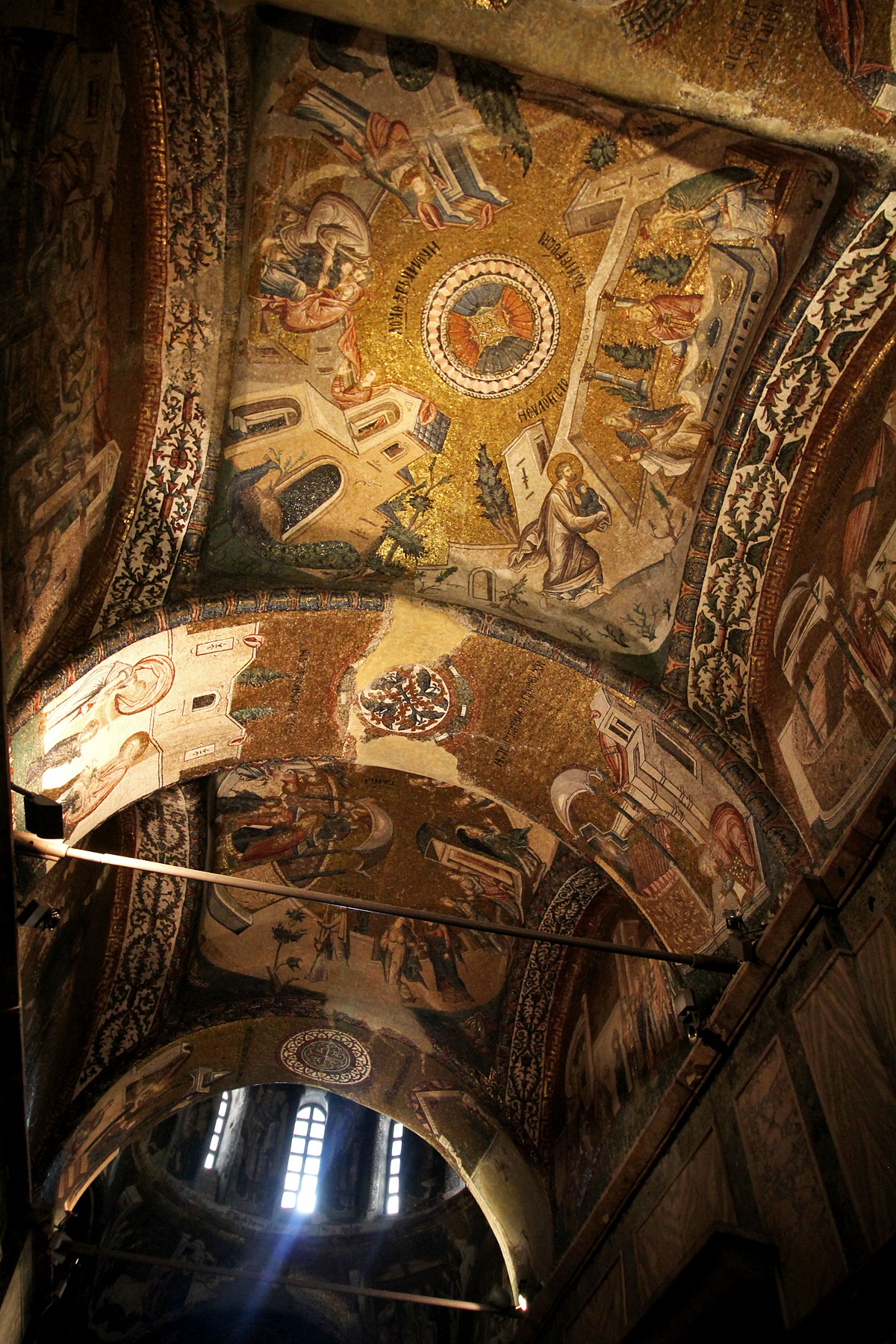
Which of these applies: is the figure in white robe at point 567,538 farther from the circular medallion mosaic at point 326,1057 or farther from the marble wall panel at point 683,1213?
the circular medallion mosaic at point 326,1057

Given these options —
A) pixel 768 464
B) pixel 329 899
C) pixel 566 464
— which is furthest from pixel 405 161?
pixel 329 899

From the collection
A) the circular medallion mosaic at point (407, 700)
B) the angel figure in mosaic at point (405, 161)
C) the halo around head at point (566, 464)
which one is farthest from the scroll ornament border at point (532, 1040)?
the angel figure in mosaic at point (405, 161)

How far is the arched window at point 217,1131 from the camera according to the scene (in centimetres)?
1670

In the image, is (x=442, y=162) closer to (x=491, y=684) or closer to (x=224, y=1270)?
(x=491, y=684)

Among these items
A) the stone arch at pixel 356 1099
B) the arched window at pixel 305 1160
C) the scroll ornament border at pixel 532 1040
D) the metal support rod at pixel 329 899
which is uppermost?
the metal support rod at pixel 329 899

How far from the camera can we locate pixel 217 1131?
17.4 metres

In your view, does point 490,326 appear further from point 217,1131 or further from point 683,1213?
point 217,1131

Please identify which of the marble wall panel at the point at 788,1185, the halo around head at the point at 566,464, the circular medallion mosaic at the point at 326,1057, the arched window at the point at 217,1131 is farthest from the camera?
the arched window at the point at 217,1131

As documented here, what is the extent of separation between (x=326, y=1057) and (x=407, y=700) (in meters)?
6.20

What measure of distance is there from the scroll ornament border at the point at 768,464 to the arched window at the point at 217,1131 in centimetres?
1351

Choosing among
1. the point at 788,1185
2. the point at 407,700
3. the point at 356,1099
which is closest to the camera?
the point at 788,1185

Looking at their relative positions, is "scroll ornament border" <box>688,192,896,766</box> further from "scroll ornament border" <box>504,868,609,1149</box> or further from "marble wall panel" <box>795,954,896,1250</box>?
"scroll ornament border" <box>504,868,609,1149</box>

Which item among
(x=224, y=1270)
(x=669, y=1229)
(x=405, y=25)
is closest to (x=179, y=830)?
(x=224, y=1270)

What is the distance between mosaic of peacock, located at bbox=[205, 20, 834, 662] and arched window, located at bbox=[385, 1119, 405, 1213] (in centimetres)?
1274
